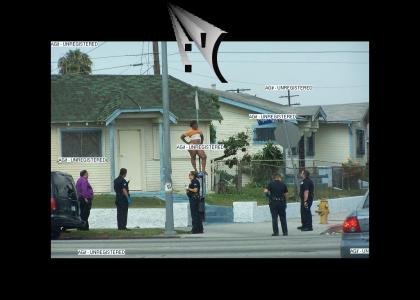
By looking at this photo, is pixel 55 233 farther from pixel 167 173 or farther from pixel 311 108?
pixel 311 108

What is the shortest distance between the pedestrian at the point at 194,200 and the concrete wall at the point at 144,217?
0.09 metres

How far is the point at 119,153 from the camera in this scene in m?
16.4

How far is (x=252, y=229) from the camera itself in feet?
53.2

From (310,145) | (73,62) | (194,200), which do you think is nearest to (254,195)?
(194,200)

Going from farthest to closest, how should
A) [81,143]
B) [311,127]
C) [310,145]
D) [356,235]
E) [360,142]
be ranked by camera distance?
[310,145] < [311,127] < [81,143] < [360,142] < [356,235]

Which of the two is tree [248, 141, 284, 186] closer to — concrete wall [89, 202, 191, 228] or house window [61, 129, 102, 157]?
concrete wall [89, 202, 191, 228]

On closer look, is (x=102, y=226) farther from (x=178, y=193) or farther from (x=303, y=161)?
(x=303, y=161)

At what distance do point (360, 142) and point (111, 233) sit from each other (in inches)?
125

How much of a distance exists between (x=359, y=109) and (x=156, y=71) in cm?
248

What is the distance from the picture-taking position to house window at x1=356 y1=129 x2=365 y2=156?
52.3 ft

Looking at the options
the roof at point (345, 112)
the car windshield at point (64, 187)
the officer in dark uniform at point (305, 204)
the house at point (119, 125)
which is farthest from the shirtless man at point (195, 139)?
the roof at point (345, 112)

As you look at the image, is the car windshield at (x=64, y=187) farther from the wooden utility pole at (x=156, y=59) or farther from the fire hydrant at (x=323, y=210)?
the fire hydrant at (x=323, y=210)

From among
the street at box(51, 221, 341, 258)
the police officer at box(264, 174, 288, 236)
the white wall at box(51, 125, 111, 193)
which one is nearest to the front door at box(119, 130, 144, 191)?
the white wall at box(51, 125, 111, 193)

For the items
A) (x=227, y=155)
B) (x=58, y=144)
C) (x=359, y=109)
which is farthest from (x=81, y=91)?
(x=359, y=109)
